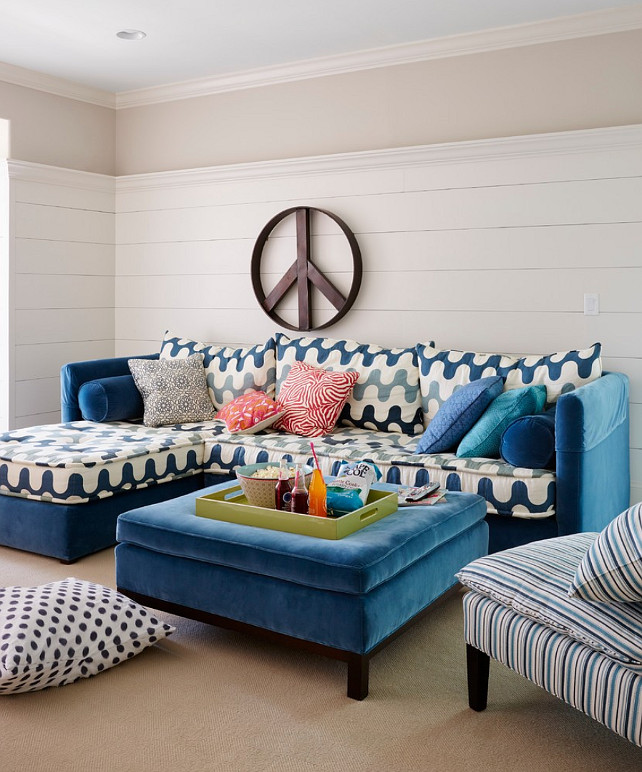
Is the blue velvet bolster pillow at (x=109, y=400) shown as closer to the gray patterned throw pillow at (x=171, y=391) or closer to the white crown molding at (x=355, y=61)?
the gray patterned throw pillow at (x=171, y=391)

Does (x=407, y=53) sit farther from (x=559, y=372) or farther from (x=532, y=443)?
(x=532, y=443)

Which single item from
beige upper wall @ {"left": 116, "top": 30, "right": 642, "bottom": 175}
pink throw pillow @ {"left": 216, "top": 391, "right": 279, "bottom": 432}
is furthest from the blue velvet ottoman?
beige upper wall @ {"left": 116, "top": 30, "right": 642, "bottom": 175}

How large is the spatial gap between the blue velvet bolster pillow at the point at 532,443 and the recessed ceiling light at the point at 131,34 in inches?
113

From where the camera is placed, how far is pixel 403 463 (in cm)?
349

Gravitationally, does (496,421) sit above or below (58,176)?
below

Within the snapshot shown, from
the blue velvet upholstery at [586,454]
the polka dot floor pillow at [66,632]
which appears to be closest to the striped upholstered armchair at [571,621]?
the blue velvet upholstery at [586,454]

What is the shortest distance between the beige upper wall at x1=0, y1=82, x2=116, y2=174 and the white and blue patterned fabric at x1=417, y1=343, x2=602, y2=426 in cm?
276

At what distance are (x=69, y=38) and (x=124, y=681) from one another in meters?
3.47

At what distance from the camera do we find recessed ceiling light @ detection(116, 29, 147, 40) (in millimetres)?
4223

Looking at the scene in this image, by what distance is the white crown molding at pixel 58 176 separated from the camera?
4.88 m

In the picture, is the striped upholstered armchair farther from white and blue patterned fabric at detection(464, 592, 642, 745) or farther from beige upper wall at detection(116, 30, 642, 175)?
beige upper wall at detection(116, 30, 642, 175)

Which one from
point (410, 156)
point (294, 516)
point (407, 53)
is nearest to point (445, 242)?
point (410, 156)

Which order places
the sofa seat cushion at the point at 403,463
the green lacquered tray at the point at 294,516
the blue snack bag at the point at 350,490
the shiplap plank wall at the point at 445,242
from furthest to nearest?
the shiplap plank wall at the point at 445,242 < the sofa seat cushion at the point at 403,463 < the blue snack bag at the point at 350,490 < the green lacquered tray at the point at 294,516

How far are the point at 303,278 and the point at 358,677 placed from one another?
9.46 feet
